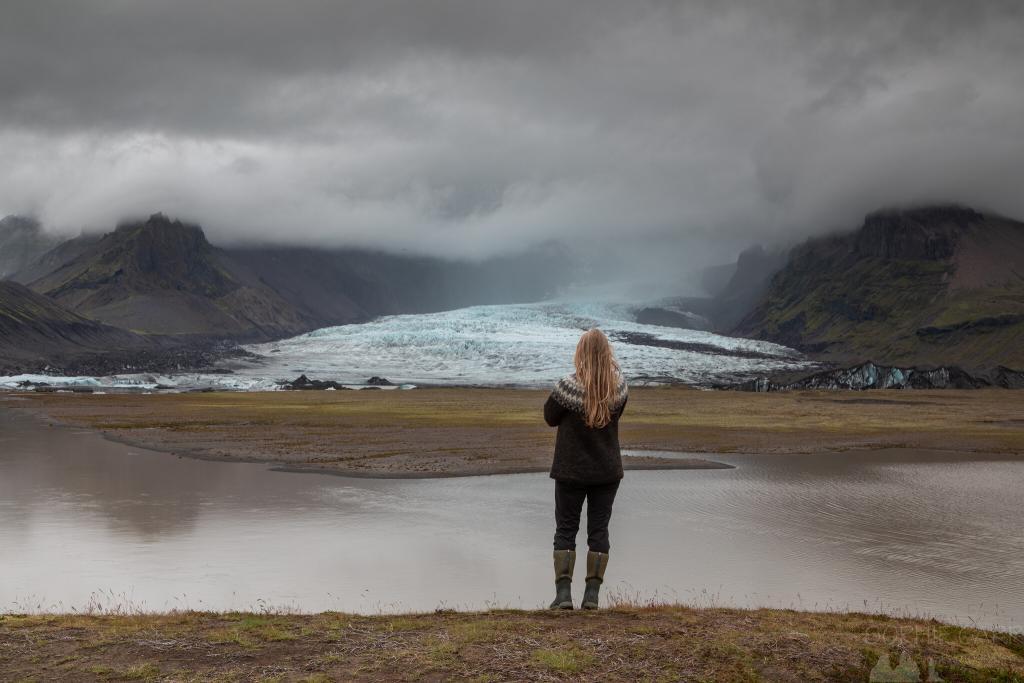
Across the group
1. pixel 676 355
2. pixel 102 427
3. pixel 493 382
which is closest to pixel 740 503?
pixel 102 427

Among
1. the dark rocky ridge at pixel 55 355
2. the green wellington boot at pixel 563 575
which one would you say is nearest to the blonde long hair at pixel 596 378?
the green wellington boot at pixel 563 575

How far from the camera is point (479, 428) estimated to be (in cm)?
4841

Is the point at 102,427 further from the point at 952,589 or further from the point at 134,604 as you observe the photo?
the point at 952,589

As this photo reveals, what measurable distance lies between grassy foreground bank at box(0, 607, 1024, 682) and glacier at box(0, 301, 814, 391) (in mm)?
102857

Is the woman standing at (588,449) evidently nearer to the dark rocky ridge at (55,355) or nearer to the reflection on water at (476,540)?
the reflection on water at (476,540)

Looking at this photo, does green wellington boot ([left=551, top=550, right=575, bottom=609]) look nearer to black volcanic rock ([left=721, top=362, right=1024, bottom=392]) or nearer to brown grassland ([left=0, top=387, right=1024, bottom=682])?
brown grassland ([left=0, top=387, right=1024, bottom=682])

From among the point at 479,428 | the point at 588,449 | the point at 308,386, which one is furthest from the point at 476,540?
the point at 308,386

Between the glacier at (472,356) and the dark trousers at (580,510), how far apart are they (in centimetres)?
10295

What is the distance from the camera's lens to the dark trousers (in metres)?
9.96

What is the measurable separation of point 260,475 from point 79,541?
11215 millimetres

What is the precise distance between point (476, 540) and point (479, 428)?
31.2m

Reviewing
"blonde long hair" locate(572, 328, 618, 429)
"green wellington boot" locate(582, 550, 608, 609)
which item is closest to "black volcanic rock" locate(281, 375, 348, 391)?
"green wellington boot" locate(582, 550, 608, 609)

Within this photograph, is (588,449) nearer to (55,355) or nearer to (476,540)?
(476,540)

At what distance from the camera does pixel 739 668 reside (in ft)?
24.7
